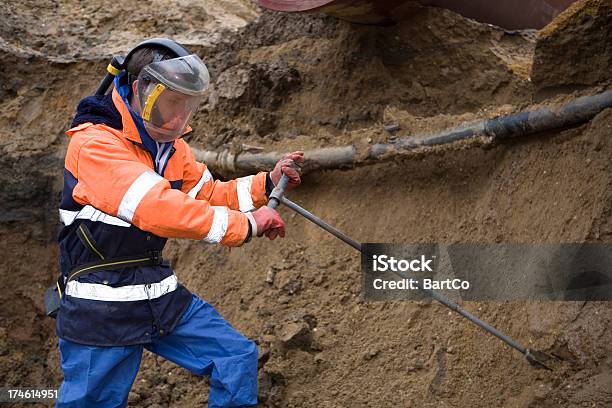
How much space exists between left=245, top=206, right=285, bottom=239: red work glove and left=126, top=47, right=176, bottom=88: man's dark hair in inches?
32.6

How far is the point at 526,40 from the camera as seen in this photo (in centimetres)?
615

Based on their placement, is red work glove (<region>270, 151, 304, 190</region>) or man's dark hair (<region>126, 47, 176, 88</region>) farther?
red work glove (<region>270, 151, 304, 190</region>)

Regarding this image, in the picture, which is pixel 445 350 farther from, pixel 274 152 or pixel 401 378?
pixel 274 152

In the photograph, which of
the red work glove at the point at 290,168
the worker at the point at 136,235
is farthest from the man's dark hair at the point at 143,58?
the red work glove at the point at 290,168

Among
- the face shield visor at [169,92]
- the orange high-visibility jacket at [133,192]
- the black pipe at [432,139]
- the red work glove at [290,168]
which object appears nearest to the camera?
the orange high-visibility jacket at [133,192]

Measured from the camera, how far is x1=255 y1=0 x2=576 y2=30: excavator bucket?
5477mm

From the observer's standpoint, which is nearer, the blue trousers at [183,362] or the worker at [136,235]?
the worker at [136,235]

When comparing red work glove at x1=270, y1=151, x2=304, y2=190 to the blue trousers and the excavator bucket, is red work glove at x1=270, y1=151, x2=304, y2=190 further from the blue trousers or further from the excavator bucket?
the excavator bucket

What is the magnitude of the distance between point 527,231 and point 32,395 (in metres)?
3.70

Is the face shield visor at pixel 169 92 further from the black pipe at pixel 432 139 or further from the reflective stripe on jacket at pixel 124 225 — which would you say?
the black pipe at pixel 432 139

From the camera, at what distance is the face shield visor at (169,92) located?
3633mm

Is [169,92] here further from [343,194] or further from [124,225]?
[343,194]

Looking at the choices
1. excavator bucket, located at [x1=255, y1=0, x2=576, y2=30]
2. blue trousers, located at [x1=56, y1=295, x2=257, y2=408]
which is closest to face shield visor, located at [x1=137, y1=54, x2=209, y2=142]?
blue trousers, located at [x1=56, y1=295, x2=257, y2=408]

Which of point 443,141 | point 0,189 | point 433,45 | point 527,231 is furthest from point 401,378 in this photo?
point 0,189
